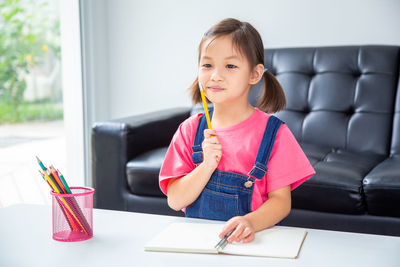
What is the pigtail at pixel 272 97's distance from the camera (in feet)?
3.93

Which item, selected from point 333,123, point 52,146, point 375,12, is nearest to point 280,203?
point 333,123

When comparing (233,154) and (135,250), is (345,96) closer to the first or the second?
(233,154)

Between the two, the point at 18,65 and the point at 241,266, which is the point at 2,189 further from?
the point at 241,266

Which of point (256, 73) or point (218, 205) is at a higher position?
point (256, 73)

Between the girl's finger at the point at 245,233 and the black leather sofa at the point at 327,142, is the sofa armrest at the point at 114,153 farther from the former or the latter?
the girl's finger at the point at 245,233

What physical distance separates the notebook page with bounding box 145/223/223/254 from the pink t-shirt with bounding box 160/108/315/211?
0.68 feet

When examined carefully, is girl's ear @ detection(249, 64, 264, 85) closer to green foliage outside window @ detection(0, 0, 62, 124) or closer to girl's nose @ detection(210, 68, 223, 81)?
girl's nose @ detection(210, 68, 223, 81)

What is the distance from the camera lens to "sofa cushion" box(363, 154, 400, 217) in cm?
157

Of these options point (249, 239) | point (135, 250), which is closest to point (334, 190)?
point (249, 239)

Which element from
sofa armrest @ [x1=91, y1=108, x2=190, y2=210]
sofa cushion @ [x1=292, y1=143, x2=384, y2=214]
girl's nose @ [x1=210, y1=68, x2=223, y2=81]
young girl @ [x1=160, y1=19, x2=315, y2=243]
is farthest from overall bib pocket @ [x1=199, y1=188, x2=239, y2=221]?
sofa armrest @ [x1=91, y1=108, x2=190, y2=210]

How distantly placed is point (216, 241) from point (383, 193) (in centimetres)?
96

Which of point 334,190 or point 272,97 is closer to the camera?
point 272,97

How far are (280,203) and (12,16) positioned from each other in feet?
10.1

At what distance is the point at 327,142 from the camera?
2.13 m
